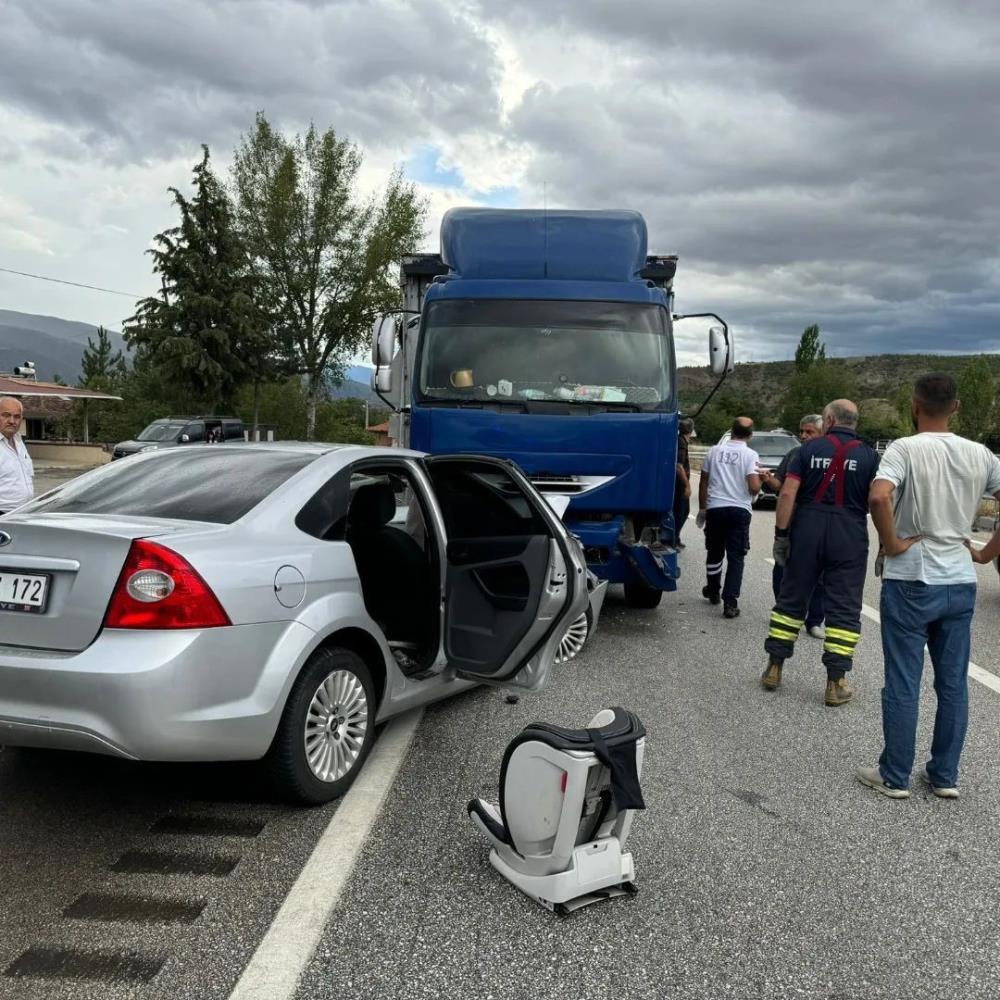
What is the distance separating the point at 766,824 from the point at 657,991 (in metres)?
1.33

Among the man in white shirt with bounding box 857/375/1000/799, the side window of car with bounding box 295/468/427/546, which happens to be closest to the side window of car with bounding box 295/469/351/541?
the side window of car with bounding box 295/468/427/546

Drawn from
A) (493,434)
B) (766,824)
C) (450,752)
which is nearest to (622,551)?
(493,434)

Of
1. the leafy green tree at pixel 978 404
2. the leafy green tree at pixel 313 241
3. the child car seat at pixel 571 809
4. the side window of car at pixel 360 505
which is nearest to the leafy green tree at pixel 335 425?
the leafy green tree at pixel 313 241

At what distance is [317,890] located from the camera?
309 centimetres

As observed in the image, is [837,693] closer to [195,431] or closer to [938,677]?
[938,677]

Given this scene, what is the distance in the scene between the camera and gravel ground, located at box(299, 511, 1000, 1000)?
263cm

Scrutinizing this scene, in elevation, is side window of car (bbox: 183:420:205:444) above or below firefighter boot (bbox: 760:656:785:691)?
above

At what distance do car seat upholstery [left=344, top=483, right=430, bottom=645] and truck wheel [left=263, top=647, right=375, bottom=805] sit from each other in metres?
0.65

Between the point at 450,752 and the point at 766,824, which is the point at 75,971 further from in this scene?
the point at 766,824

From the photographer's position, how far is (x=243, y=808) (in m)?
3.80

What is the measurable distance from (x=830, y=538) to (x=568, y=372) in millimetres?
2657

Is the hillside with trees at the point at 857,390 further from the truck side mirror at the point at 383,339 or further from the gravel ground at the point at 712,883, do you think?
the gravel ground at the point at 712,883

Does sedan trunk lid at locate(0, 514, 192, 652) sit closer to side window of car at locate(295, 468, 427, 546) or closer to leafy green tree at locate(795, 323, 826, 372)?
side window of car at locate(295, 468, 427, 546)

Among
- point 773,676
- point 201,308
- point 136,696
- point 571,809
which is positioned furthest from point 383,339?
point 201,308
